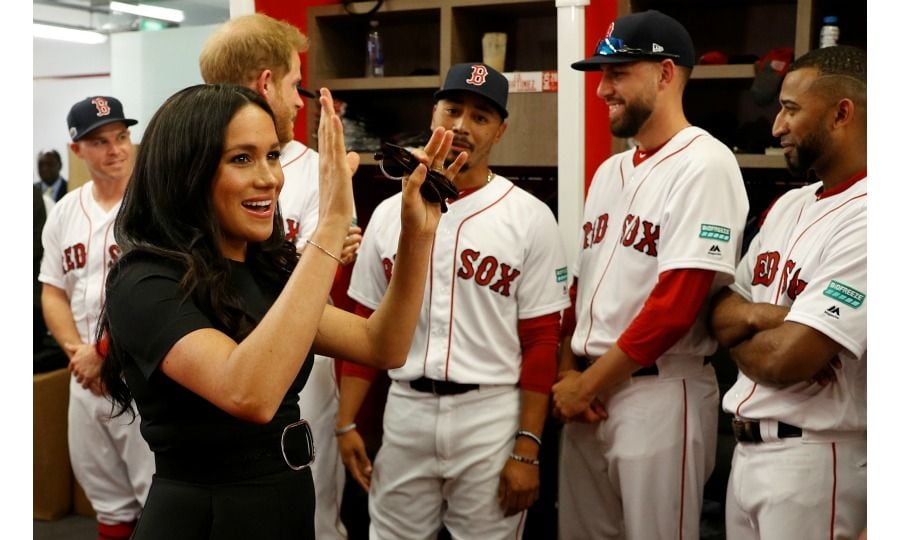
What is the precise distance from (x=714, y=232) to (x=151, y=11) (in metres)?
8.08

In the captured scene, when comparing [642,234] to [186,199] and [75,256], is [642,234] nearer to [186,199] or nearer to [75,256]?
[186,199]

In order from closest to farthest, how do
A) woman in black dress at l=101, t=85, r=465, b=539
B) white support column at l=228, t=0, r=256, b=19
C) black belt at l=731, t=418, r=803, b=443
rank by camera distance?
woman in black dress at l=101, t=85, r=465, b=539 < black belt at l=731, t=418, r=803, b=443 < white support column at l=228, t=0, r=256, b=19

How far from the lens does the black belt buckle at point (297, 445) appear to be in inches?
60.4

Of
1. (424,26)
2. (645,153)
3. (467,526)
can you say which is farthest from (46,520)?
(645,153)

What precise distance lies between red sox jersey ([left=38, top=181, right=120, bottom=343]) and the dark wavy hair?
1600 millimetres

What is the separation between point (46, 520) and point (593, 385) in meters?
2.87

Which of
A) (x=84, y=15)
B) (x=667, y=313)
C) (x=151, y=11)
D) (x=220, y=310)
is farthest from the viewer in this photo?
(x=84, y=15)

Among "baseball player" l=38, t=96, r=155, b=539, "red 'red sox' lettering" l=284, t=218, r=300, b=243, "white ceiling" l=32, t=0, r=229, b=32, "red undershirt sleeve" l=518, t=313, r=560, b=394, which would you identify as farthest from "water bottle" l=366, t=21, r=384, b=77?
"white ceiling" l=32, t=0, r=229, b=32

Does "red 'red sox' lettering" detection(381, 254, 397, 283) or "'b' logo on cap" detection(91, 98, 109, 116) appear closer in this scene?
"red 'red sox' lettering" detection(381, 254, 397, 283)

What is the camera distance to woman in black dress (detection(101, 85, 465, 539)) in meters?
1.33

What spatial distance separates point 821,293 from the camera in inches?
75.4

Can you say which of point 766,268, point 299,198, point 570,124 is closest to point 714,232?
point 766,268

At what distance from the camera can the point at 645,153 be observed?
2.55 meters

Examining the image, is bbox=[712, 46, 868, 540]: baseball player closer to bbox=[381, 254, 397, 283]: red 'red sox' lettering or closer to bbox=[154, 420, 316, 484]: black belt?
bbox=[381, 254, 397, 283]: red 'red sox' lettering
